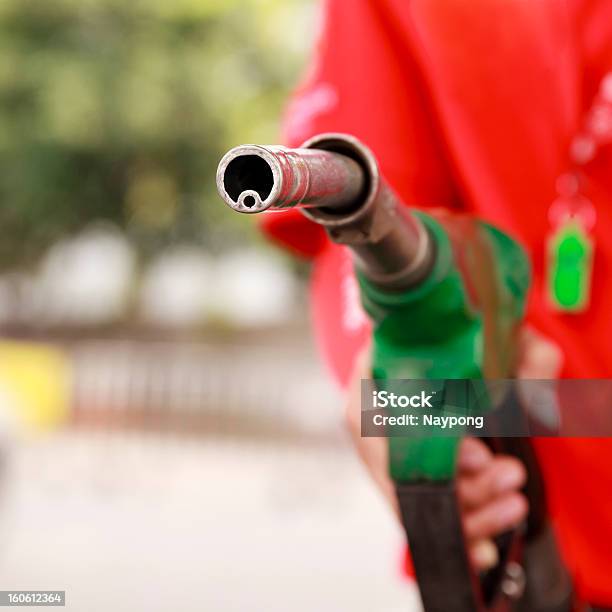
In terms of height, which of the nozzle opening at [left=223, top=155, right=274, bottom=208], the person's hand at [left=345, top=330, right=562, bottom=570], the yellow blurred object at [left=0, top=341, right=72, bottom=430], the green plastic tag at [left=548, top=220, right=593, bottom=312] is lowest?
the yellow blurred object at [left=0, top=341, right=72, bottom=430]

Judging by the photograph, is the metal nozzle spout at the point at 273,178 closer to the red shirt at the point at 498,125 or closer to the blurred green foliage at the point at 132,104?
the red shirt at the point at 498,125

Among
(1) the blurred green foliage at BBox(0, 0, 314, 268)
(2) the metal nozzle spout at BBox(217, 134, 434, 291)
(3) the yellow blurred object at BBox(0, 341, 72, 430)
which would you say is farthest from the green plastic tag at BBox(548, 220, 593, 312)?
(1) the blurred green foliage at BBox(0, 0, 314, 268)

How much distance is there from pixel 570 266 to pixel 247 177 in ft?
1.21

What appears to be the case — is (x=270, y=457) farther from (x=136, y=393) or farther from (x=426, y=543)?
(x=426, y=543)

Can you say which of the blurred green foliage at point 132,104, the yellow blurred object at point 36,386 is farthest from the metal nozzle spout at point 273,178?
the blurred green foliage at point 132,104

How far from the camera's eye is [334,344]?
27.4 inches

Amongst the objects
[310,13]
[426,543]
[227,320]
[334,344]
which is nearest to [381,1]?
[334,344]

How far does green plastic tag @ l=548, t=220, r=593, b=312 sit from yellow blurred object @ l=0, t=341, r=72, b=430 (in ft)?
11.4

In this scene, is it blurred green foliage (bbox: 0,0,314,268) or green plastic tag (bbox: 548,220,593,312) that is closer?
green plastic tag (bbox: 548,220,593,312)

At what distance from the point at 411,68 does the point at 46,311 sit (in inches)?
308

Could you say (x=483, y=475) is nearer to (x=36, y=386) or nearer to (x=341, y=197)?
(x=341, y=197)

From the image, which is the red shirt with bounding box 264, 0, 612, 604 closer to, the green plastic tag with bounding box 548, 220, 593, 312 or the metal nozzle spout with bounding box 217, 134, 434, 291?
the green plastic tag with bounding box 548, 220, 593, 312

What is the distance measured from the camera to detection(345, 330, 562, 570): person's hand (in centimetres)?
52

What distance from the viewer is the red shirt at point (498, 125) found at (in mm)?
624
